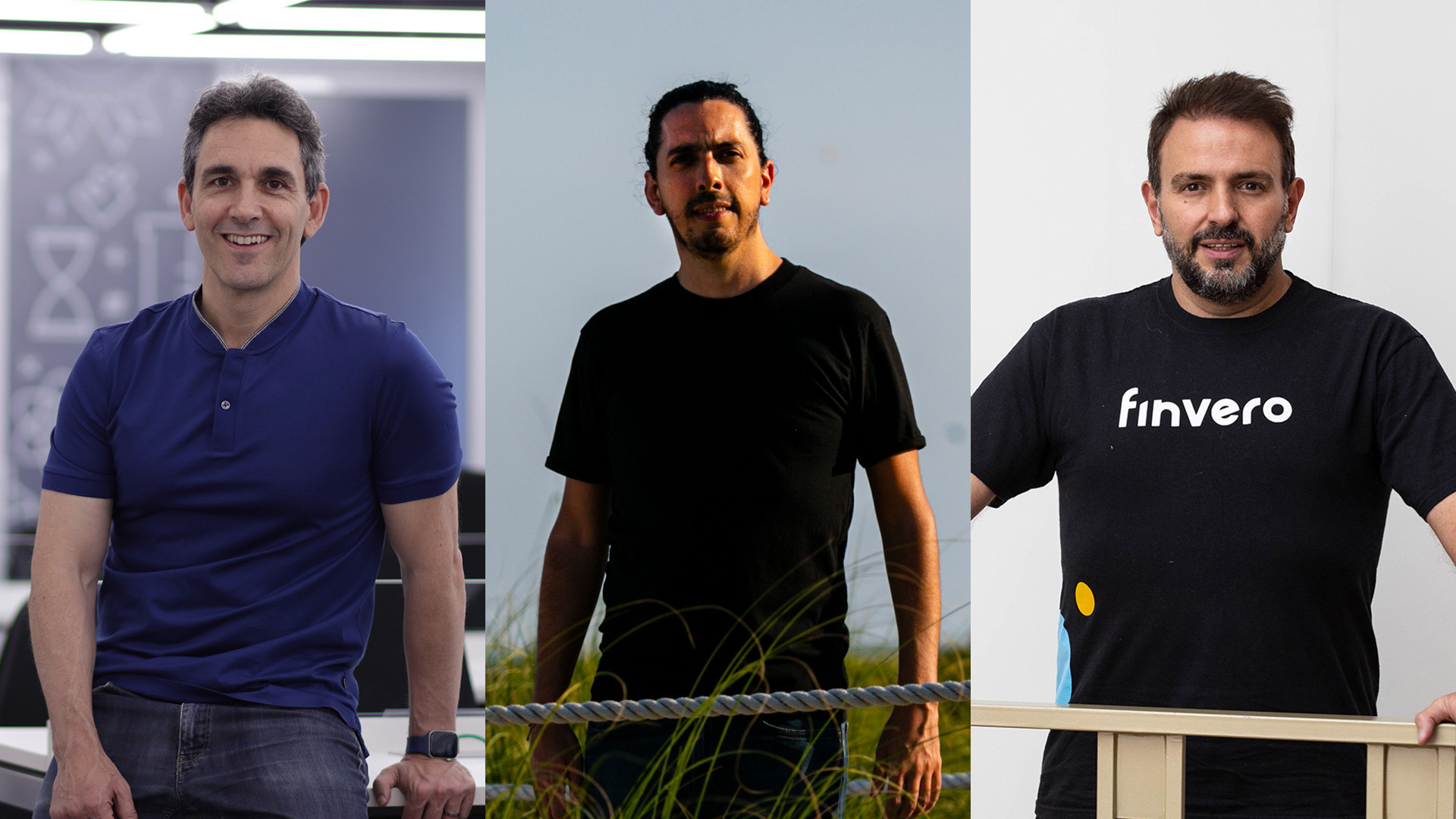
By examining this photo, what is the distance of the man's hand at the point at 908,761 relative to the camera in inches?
43.6

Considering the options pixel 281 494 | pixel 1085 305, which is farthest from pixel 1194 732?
pixel 281 494

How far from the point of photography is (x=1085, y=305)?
177 cm

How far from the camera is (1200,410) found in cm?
165

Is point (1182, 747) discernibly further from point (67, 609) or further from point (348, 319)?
point (67, 609)

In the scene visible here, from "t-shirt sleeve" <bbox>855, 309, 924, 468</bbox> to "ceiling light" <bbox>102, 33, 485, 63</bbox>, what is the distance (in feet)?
8.04

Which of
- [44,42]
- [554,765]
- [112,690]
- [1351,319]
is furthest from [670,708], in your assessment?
[44,42]

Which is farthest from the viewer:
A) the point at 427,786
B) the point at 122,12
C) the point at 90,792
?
the point at 122,12

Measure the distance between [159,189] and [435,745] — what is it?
2429 millimetres

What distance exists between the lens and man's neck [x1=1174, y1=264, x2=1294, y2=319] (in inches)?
66.5

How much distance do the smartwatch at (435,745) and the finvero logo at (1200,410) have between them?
3.34 feet

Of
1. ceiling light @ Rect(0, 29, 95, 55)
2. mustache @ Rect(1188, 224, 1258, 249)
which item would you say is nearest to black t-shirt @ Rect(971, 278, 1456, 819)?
mustache @ Rect(1188, 224, 1258, 249)

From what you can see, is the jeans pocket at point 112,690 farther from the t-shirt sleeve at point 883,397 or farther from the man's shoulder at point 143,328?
the t-shirt sleeve at point 883,397

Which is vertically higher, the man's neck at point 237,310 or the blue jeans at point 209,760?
the man's neck at point 237,310

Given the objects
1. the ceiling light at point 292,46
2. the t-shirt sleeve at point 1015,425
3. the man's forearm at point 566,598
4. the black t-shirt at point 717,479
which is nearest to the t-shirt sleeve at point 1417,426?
the t-shirt sleeve at point 1015,425
